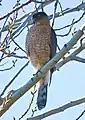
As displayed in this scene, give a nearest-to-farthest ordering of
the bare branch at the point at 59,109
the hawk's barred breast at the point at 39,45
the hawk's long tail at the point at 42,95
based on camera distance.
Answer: the bare branch at the point at 59,109 → the hawk's long tail at the point at 42,95 → the hawk's barred breast at the point at 39,45

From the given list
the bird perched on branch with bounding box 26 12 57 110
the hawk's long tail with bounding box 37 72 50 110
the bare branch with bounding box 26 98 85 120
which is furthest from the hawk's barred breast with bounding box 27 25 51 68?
the bare branch with bounding box 26 98 85 120

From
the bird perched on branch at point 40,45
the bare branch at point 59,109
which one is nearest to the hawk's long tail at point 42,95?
the bird perched on branch at point 40,45

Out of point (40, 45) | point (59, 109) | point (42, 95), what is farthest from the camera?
point (40, 45)

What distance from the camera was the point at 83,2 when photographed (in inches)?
127

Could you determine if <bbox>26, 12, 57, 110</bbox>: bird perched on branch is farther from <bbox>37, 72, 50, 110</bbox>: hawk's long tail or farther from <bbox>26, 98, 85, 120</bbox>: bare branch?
<bbox>26, 98, 85, 120</bbox>: bare branch

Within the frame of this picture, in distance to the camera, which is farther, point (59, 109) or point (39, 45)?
point (39, 45)

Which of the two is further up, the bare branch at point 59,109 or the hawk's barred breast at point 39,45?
the bare branch at point 59,109

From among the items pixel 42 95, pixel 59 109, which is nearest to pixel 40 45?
pixel 42 95

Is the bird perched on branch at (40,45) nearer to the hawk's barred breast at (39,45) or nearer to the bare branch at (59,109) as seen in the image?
the hawk's barred breast at (39,45)

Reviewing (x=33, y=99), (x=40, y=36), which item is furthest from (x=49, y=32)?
(x=33, y=99)

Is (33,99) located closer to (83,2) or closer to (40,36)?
(83,2)

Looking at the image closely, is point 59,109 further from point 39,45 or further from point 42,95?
point 39,45

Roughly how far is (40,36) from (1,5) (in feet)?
3.67

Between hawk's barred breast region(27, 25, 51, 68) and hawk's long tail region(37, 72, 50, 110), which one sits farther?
hawk's barred breast region(27, 25, 51, 68)
